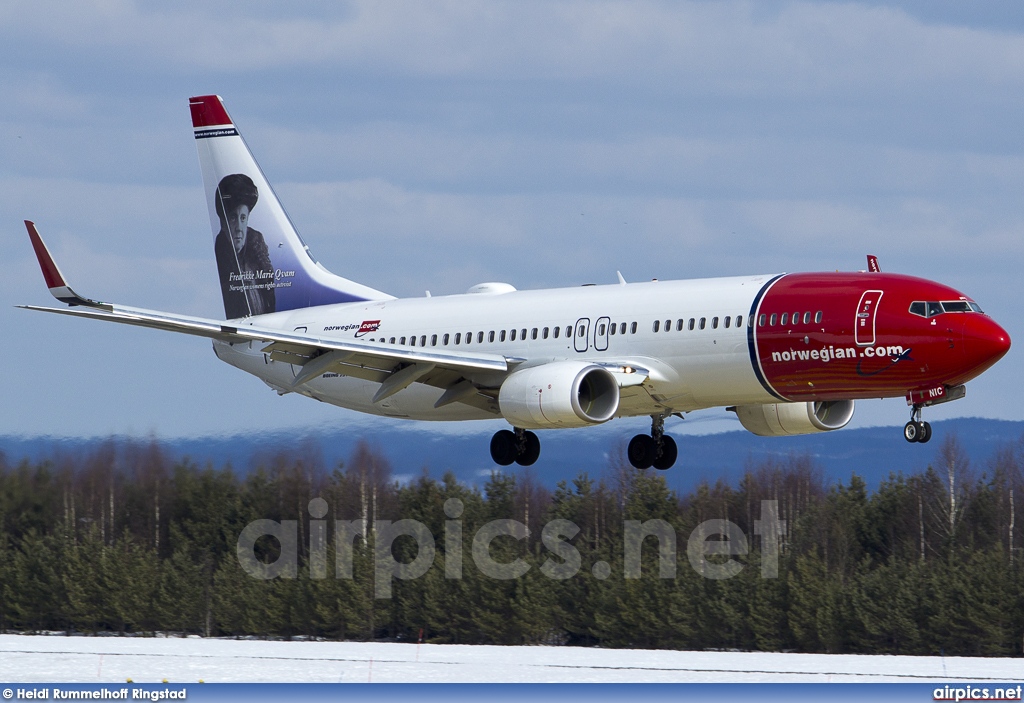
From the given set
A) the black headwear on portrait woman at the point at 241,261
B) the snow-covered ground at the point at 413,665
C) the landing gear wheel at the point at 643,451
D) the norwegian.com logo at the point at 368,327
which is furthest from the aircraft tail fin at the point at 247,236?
the snow-covered ground at the point at 413,665

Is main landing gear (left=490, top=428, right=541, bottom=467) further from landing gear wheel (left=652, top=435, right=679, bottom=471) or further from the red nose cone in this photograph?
the red nose cone

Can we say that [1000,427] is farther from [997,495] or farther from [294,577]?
[294,577]

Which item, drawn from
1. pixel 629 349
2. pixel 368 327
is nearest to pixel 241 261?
pixel 368 327

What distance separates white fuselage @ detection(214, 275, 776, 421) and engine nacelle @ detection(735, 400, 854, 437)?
2837 mm

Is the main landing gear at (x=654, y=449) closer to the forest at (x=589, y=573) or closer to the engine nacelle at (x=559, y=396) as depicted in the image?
the engine nacelle at (x=559, y=396)

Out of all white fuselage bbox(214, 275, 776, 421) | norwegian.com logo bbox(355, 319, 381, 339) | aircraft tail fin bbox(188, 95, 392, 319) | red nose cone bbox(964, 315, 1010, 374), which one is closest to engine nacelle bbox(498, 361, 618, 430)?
white fuselage bbox(214, 275, 776, 421)

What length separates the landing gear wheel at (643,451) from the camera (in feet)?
142

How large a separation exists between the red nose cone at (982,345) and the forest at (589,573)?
62478 millimetres

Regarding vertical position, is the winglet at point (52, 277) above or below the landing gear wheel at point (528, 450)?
above

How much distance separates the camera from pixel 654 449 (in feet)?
142

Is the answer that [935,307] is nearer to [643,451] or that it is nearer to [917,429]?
[917,429]

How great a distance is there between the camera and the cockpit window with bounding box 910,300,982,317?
36.2 m

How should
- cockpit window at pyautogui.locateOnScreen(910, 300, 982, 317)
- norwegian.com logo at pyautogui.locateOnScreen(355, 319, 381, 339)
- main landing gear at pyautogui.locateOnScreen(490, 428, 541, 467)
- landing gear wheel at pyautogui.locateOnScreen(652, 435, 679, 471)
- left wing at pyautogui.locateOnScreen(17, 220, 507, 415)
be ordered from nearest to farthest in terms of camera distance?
cockpit window at pyautogui.locateOnScreen(910, 300, 982, 317), left wing at pyautogui.locateOnScreen(17, 220, 507, 415), main landing gear at pyautogui.locateOnScreen(490, 428, 541, 467), landing gear wheel at pyautogui.locateOnScreen(652, 435, 679, 471), norwegian.com logo at pyautogui.locateOnScreen(355, 319, 381, 339)

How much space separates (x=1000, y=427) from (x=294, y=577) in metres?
56.8
